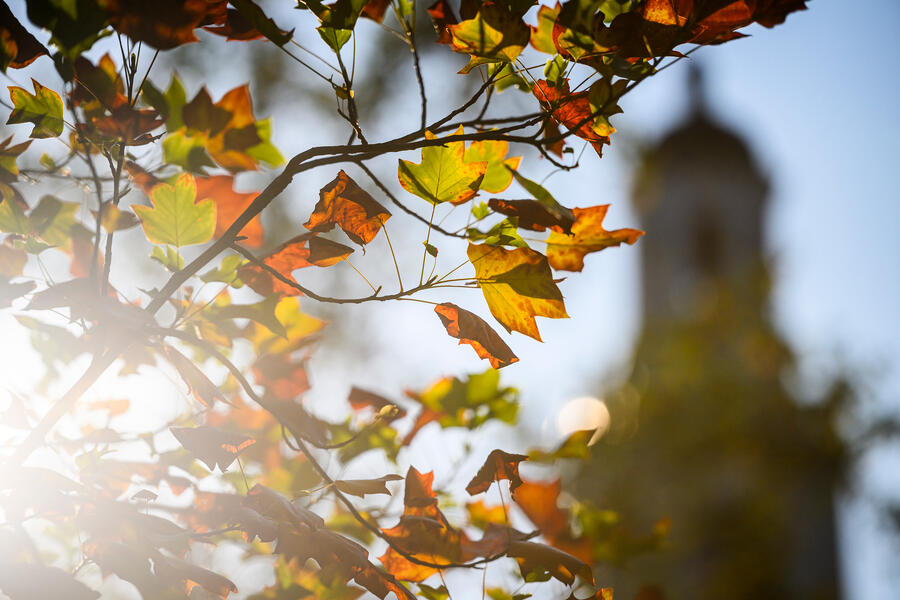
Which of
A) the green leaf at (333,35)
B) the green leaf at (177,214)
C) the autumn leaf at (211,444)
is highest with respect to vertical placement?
Result: the green leaf at (333,35)

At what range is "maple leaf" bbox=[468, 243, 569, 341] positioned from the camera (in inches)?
17.6

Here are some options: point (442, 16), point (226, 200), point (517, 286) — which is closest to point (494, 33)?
point (442, 16)

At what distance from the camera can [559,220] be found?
419mm

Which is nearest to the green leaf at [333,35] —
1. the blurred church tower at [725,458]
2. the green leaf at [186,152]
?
the green leaf at [186,152]

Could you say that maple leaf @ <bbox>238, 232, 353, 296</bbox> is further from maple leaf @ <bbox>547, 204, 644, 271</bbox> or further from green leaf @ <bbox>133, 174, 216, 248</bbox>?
maple leaf @ <bbox>547, 204, 644, 271</bbox>

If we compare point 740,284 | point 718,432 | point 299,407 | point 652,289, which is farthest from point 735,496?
point 299,407

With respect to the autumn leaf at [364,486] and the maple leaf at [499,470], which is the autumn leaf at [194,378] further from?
the maple leaf at [499,470]

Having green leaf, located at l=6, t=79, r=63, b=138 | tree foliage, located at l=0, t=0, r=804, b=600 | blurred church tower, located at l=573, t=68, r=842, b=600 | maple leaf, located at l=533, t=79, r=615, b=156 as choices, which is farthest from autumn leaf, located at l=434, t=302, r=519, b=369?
blurred church tower, located at l=573, t=68, r=842, b=600

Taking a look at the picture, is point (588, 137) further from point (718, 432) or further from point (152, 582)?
point (718, 432)

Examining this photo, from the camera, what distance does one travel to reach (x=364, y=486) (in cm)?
49

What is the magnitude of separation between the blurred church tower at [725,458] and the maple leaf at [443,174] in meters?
4.61

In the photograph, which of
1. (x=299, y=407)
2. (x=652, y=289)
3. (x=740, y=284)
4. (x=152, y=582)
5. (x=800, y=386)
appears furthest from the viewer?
(x=652, y=289)

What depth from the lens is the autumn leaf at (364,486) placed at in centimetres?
48

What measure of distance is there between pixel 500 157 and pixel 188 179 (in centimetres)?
25
